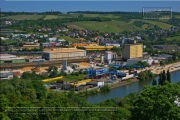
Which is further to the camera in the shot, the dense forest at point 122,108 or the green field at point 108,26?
the green field at point 108,26

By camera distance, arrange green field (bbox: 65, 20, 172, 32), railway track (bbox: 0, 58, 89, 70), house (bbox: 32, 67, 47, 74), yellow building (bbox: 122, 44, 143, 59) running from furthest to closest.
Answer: green field (bbox: 65, 20, 172, 32), yellow building (bbox: 122, 44, 143, 59), railway track (bbox: 0, 58, 89, 70), house (bbox: 32, 67, 47, 74)

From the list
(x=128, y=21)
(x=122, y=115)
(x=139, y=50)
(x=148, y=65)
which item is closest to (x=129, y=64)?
(x=148, y=65)

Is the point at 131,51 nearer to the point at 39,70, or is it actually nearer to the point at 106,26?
the point at 39,70

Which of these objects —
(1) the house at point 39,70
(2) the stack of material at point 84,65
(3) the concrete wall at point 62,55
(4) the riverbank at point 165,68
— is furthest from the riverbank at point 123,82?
(3) the concrete wall at point 62,55

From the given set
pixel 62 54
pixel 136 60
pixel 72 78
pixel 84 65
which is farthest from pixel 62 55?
pixel 72 78

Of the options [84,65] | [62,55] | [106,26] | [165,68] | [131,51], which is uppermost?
[106,26]

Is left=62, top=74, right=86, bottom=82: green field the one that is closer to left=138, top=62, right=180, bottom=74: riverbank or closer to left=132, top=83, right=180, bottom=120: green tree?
left=138, top=62, right=180, bottom=74: riverbank

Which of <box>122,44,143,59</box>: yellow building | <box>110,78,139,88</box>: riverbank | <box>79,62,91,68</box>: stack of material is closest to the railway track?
<box>79,62,91,68</box>: stack of material

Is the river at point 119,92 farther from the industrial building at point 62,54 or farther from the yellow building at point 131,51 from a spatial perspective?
the industrial building at point 62,54

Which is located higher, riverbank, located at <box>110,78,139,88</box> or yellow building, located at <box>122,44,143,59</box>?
yellow building, located at <box>122,44,143,59</box>

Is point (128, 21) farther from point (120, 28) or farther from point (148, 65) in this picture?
point (148, 65)

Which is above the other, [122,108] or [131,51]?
[122,108]
